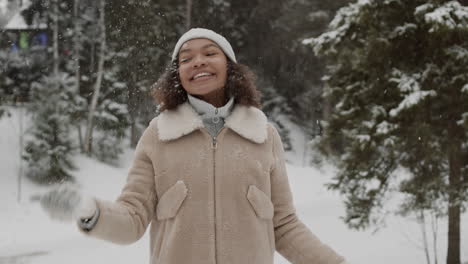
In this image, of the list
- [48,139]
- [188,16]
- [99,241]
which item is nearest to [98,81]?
[48,139]

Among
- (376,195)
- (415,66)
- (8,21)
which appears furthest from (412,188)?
(8,21)

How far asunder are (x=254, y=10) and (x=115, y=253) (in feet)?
52.0

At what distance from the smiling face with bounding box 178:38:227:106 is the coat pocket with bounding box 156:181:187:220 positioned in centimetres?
41

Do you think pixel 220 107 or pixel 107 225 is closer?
pixel 107 225

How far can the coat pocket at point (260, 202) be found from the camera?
1820 millimetres

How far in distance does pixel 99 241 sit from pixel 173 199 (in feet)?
27.8

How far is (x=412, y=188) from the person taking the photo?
24.0ft

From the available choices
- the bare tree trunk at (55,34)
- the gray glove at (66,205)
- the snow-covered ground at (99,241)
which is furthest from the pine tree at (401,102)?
the bare tree trunk at (55,34)

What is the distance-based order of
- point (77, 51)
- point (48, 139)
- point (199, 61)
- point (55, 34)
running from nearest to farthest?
point (199, 61) → point (48, 139) → point (55, 34) → point (77, 51)

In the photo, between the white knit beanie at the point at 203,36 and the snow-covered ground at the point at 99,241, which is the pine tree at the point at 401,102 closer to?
the snow-covered ground at the point at 99,241

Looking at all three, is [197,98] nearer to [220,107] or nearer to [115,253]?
[220,107]

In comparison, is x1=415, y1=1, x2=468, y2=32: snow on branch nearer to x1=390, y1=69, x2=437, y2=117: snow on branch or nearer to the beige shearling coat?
x1=390, y1=69, x2=437, y2=117: snow on branch

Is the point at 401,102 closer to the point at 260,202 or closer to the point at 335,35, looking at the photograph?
the point at 335,35

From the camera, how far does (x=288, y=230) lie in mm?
1982
